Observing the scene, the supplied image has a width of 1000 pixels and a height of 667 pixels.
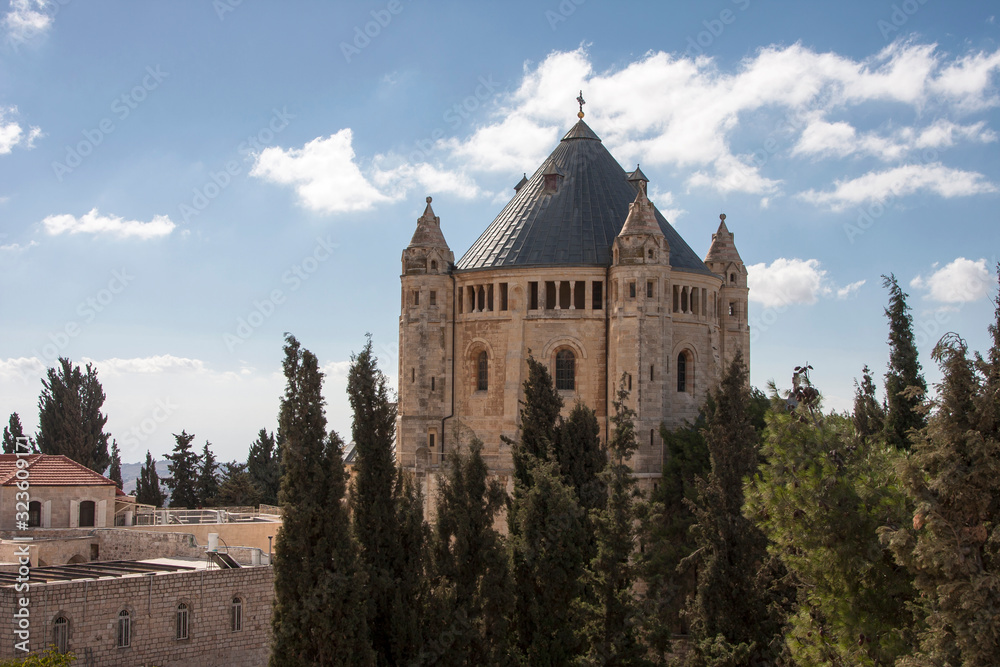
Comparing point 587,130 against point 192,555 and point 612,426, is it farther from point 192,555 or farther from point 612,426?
point 192,555

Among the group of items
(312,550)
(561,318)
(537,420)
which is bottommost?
(312,550)

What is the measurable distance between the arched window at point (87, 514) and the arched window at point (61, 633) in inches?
721

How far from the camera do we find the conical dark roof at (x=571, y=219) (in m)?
48.6

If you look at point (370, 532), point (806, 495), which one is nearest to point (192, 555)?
point (370, 532)

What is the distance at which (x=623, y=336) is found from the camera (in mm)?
46656

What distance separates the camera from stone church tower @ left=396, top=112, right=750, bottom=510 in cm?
4681

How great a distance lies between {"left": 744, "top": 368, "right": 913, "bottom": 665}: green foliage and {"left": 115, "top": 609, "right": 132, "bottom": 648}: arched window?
20052mm

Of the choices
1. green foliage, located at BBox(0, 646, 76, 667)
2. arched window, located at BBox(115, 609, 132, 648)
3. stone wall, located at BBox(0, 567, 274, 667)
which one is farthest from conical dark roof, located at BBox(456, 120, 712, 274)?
green foliage, located at BBox(0, 646, 76, 667)

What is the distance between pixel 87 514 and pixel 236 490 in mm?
20681

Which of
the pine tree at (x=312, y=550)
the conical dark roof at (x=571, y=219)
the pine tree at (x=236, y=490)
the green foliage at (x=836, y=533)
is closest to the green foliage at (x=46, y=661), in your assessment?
the pine tree at (x=312, y=550)

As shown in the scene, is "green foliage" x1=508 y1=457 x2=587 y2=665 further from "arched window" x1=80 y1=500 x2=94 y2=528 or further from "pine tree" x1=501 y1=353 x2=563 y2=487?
"arched window" x1=80 y1=500 x2=94 y2=528

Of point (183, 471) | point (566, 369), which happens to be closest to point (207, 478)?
point (183, 471)

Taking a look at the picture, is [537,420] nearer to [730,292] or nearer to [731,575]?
[731,575]

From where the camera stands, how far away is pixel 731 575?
32.9 metres
